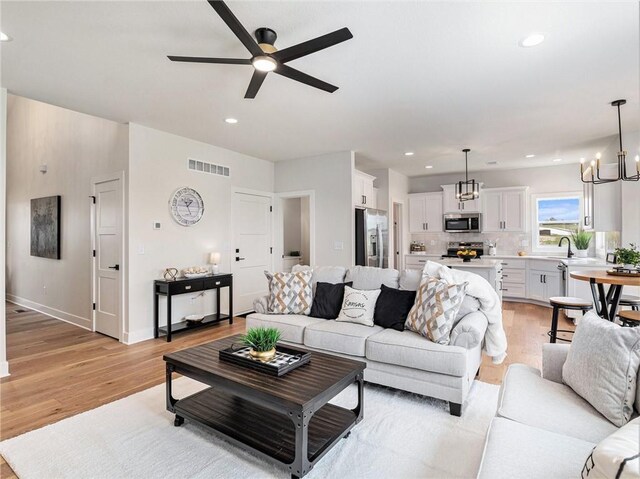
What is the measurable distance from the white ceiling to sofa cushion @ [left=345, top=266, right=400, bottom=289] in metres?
1.73

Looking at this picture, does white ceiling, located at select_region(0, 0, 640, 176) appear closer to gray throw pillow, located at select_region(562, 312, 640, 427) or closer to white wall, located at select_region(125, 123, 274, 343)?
white wall, located at select_region(125, 123, 274, 343)

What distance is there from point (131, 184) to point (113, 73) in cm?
156

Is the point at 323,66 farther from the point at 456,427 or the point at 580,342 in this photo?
the point at 456,427

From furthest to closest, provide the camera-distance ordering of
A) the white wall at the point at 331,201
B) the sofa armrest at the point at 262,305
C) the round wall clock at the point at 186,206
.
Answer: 1. the white wall at the point at 331,201
2. the round wall clock at the point at 186,206
3. the sofa armrest at the point at 262,305

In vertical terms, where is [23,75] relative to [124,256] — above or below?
above

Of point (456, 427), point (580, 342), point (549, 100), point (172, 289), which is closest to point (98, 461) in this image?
point (456, 427)

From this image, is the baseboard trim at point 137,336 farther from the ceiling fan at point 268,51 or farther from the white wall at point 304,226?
the white wall at point 304,226

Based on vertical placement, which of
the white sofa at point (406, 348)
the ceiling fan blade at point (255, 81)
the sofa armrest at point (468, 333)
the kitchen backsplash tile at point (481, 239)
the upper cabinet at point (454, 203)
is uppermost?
the ceiling fan blade at point (255, 81)

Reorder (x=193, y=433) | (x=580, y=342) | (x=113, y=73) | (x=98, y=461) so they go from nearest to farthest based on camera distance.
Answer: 1. (x=580, y=342)
2. (x=98, y=461)
3. (x=193, y=433)
4. (x=113, y=73)

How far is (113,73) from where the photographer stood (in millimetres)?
2877

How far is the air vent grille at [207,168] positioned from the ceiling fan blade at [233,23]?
307cm

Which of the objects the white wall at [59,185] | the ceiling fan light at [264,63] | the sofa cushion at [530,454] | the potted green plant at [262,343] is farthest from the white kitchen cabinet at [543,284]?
the white wall at [59,185]

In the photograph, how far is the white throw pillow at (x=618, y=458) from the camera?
84cm

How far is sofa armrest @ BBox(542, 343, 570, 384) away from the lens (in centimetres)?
197
